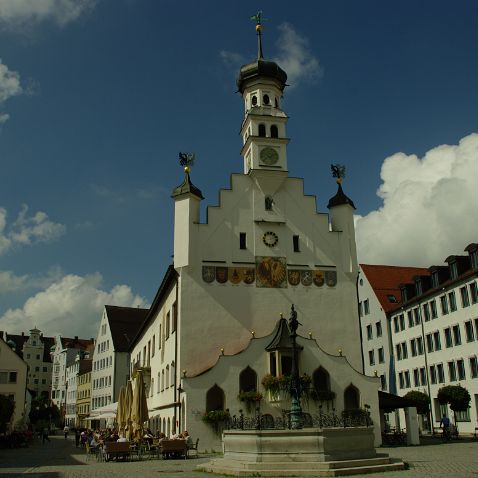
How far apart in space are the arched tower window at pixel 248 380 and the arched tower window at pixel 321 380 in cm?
306

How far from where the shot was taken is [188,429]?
27750mm

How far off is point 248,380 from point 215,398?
6.11 ft

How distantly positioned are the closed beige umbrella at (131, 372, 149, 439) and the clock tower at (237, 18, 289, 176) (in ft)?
45.4

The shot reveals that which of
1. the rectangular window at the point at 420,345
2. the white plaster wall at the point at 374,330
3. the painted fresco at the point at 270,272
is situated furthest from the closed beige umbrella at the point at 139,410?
the white plaster wall at the point at 374,330

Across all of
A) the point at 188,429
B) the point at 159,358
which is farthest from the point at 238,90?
the point at 188,429

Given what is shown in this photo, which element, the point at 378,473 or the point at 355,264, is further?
the point at 355,264

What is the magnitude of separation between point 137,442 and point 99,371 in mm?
59415

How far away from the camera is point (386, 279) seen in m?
61.5

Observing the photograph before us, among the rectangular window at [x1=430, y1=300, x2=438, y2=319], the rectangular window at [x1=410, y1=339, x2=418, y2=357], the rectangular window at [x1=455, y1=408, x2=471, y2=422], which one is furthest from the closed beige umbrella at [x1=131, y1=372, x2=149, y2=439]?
the rectangular window at [x1=410, y1=339, x2=418, y2=357]

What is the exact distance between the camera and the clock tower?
117 feet

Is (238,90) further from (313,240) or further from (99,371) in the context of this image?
(99,371)

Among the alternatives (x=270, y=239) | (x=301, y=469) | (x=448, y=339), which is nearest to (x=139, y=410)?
(x=270, y=239)

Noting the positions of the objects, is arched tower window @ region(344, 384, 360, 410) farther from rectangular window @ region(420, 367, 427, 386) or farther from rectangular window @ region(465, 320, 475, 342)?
rectangular window @ region(420, 367, 427, 386)

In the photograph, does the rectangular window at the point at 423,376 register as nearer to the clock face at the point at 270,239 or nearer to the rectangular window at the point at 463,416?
the rectangular window at the point at 463,416
